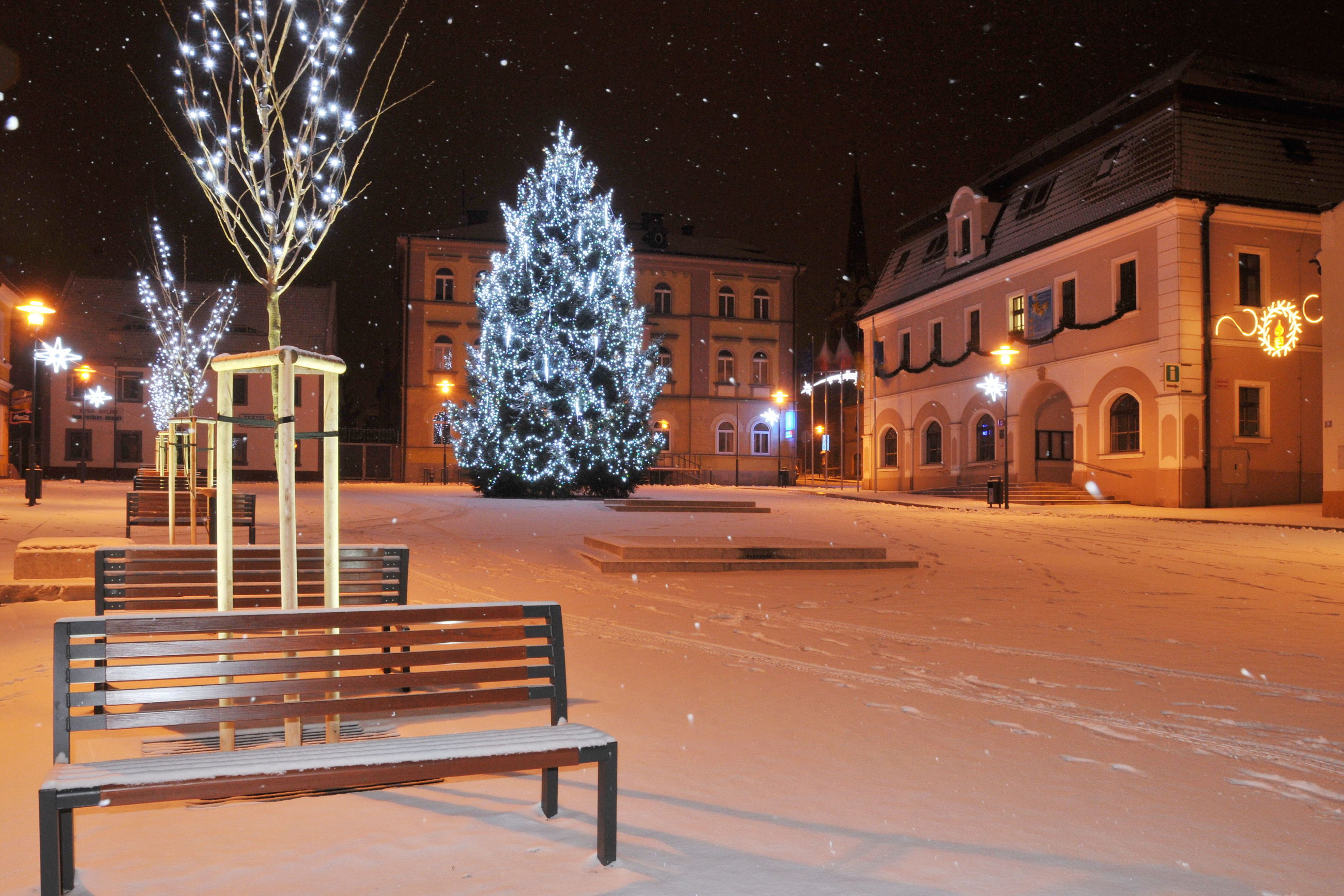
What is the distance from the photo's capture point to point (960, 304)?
3606 cm

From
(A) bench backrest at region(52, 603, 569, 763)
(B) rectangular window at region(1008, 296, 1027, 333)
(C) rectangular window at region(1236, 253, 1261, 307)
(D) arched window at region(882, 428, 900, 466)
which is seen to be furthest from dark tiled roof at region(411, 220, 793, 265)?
(A) bench backrest at region(52, 603, 569, 763)

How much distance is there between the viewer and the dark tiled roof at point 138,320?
51188mm

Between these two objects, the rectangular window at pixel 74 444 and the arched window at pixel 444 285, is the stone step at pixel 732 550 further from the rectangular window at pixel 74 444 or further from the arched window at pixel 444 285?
the rectangular window at pixel 74 444

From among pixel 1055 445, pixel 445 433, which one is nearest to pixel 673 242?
pixel 445 433

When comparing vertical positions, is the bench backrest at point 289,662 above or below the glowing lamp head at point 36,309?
below

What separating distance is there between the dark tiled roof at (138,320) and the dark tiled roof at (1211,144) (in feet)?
133

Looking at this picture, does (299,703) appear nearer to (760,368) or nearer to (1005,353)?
(1005,353)

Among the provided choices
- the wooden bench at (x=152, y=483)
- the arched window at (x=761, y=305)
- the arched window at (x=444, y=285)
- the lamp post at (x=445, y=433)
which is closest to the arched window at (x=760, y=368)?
the arched window at (x=761, y=305)

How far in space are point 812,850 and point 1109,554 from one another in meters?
12.6

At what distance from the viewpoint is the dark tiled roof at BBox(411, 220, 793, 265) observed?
4950 centimetres

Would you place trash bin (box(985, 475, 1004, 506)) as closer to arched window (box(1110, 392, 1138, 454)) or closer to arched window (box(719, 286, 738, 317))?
arched window (box(1110, 392, 1138, 454))

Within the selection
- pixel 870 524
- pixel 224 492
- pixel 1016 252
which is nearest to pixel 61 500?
pixel 870 524

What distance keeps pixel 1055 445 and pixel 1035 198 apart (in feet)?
28.9

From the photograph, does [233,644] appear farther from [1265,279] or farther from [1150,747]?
[1265,279]
